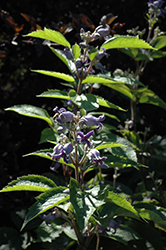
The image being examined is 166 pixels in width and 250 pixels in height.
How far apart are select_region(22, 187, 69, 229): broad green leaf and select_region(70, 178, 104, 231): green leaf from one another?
5 centimetres

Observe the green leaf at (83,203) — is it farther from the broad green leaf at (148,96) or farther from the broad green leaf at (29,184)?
the broad green leaf at (148,96)

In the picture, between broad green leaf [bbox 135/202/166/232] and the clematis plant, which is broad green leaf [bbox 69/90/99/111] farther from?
broad green leaf [bbox 135/202/166/232]

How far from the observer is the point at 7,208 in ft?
7.70

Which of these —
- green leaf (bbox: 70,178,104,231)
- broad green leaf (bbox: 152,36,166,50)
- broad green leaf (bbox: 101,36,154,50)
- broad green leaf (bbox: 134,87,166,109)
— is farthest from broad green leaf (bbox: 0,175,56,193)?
broad green leaf (bbox: 152,36,166,50)

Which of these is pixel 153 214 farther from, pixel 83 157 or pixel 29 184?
pixel 29 184

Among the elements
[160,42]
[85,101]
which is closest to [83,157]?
[85,101]

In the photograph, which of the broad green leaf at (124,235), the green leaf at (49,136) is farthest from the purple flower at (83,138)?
the broad green leaf at (124,235)

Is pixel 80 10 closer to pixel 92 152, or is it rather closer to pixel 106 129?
pixel 106 129

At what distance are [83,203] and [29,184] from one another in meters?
0.29

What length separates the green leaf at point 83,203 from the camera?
1094 millimetres

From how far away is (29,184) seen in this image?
1320mm

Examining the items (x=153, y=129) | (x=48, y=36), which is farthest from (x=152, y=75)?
(x=48, y=36)

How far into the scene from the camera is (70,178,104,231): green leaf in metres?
1.09

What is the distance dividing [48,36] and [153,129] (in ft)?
6.05
